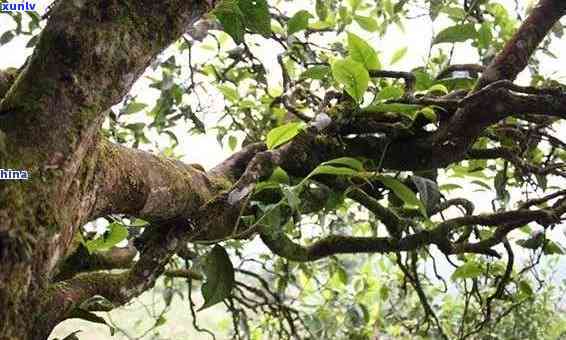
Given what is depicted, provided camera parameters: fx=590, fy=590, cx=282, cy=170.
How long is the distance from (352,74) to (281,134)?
12cm

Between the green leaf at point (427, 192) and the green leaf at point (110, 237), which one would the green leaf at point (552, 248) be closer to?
the green leaf at point (427, 192)

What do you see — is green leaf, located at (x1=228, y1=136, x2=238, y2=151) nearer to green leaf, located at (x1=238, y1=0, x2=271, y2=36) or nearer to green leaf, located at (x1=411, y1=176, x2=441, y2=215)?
green leaf, located at (x1=238, y1=0, x2=271, y2=36)

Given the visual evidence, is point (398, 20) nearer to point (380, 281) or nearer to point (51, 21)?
point (380, 281)

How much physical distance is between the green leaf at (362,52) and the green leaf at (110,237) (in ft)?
1.30

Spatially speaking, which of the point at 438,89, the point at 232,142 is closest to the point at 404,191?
the point at 438,89

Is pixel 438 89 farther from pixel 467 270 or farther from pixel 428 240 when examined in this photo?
pixel 467 270

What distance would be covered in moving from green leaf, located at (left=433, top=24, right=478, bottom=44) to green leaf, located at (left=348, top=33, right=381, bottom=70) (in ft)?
0.77

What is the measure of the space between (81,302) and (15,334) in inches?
8.2

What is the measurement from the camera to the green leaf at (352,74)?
0.71 metres

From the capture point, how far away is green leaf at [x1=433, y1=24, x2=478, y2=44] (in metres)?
1.01

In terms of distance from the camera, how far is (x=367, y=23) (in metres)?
1.35

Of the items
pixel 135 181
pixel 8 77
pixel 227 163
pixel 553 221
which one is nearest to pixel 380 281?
pixel 553 221
